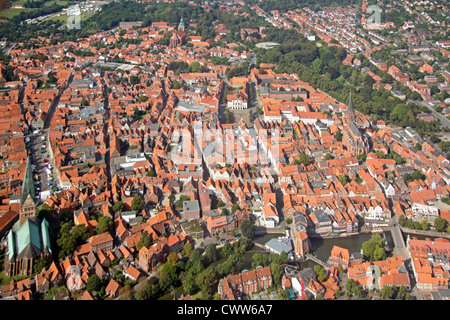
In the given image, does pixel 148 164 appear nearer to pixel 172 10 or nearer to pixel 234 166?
pixel 234 166

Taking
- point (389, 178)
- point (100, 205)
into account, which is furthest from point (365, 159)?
point (100, 205)

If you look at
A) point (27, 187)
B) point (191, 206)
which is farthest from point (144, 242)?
point (27, 187)

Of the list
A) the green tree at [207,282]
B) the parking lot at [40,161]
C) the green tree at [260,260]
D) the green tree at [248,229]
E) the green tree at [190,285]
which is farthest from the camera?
the parking lot at [40,161]

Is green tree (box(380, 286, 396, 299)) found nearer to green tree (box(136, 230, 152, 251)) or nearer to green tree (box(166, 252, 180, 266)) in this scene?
green tree (box(166, 252, 180, 266))

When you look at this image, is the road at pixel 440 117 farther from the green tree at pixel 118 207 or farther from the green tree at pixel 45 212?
the green tree at pixel 45 212

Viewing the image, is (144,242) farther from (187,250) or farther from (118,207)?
(118,207)

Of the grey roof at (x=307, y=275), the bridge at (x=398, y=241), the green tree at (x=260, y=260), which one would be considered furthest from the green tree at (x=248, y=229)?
the bridge at (x=398, y=241)

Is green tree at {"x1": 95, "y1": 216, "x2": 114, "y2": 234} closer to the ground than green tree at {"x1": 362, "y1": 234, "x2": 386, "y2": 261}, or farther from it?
closer to the ground

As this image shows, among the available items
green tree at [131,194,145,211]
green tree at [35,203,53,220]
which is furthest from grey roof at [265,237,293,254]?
green tree at [35,203,53,220]
